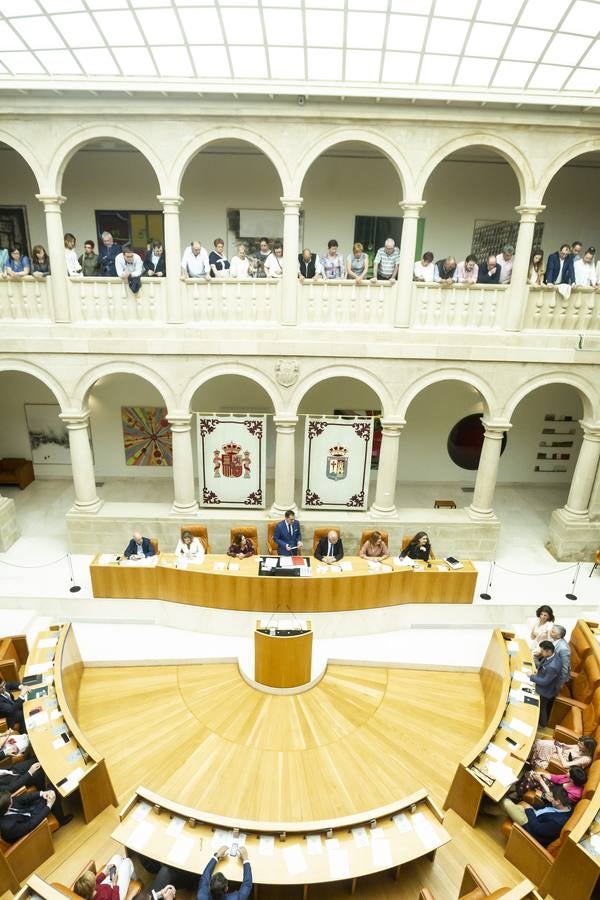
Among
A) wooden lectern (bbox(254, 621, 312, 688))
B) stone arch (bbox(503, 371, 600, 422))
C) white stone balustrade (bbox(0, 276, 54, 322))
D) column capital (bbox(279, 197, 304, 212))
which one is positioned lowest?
wooden lectern (bbox(254, 621, 312, 688))

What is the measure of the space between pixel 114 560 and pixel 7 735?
13.1 feet

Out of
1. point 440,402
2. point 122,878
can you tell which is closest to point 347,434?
point 440,402

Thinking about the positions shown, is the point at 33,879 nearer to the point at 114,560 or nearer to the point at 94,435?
the point at 114,560

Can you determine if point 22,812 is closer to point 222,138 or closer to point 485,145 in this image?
point 222,138

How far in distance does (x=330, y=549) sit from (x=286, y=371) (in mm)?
3931

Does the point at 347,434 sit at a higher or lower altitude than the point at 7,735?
higher

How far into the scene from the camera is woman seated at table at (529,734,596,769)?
6.90 metres

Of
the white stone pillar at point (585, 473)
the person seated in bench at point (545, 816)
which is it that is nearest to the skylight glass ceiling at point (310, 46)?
the white stone pillar at point (585, 473)

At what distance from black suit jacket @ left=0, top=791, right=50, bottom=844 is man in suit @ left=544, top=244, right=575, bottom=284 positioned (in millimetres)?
12604

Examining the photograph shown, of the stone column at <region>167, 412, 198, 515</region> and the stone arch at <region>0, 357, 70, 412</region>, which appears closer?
the stone arch at <region>0, 357, 70, 412</region>

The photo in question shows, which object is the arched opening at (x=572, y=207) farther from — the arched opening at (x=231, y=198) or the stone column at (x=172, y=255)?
the stone column at (x=172, y=255)

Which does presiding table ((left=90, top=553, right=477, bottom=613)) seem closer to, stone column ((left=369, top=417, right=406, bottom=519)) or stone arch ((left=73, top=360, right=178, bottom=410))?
stone column ((left=369, top=417, right=406, bottom=519))

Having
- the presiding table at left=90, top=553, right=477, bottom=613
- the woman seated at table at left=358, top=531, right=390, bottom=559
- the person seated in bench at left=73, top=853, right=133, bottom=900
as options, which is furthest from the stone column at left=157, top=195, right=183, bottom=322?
the person seated in bench at left=73, top=853, right=133, bottom=900

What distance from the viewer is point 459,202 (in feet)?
45.3
